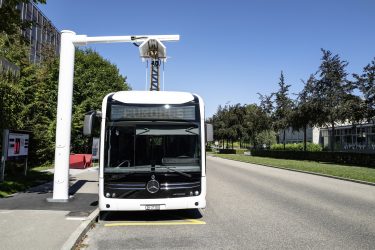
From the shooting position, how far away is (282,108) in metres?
46.4

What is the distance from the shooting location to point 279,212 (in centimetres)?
983

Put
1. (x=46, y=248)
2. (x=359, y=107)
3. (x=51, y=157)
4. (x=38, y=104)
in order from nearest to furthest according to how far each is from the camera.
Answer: (x=46, y=248) → (x=38, y=104) → (x=51, y=157) → (x=359, y=107)

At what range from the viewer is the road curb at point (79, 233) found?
6191 mm

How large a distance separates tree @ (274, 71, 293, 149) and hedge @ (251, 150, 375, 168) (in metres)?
3.17

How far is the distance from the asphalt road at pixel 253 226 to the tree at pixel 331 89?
23.5 meters

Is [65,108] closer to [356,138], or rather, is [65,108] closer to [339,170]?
[339,170]

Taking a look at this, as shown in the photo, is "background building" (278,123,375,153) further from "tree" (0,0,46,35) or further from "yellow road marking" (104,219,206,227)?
"tree" (0,0,46,35)

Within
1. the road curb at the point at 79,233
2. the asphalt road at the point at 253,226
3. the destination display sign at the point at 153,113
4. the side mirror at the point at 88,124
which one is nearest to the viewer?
the road curb at the point at 79,233

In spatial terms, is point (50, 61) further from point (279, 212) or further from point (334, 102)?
point (279, 212)

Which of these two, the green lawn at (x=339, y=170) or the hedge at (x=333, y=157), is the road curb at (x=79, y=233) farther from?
the hedge at (x=333, y=157)

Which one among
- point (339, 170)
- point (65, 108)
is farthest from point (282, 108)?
point (65, 108)

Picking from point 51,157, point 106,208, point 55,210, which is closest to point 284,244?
point 106,208

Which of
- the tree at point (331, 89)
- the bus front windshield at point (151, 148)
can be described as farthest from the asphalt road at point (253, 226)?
the tree at point (331, 89)

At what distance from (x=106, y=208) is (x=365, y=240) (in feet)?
16.7
